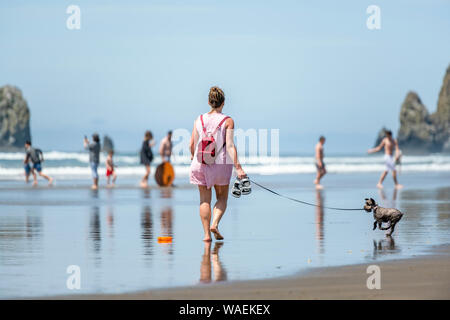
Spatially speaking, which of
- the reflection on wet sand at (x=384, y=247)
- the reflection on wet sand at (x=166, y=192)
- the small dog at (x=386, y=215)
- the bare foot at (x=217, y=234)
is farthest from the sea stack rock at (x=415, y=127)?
the bare foot at (x=217, y=234)

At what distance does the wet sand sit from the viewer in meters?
7.89

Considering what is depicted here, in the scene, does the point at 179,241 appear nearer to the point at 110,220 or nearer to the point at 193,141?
the point at 193,141

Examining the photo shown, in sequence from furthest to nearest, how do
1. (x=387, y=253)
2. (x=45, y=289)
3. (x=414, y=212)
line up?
(x=414, y=212) < (x=387, y=253) < (x=45, y=289)

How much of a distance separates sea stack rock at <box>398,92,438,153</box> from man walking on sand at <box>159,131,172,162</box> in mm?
131828

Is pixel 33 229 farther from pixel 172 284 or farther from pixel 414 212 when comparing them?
pixel 414 212

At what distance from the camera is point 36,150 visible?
31.3 metres

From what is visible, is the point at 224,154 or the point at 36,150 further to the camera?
the point at 36,150

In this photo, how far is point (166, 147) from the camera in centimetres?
2952

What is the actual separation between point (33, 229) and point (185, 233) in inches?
101

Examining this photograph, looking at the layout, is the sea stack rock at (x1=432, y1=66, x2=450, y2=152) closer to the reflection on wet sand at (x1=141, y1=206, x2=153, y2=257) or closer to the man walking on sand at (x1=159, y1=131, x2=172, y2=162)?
the man walking on sand at (x1=159, y1=131, x2=172, y2=162)

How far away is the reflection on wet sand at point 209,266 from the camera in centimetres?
891

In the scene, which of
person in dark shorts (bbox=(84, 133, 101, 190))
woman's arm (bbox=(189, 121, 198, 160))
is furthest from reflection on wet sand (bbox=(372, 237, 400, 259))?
person in dark shorts (bbox=(84, 133, 101, 190))
